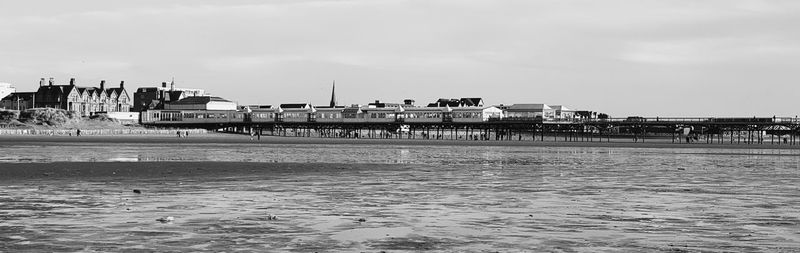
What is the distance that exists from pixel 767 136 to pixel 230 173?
183 metres

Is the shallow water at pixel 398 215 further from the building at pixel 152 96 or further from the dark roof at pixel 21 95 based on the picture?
the building at pixel 152 96

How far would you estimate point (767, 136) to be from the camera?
7702 inches

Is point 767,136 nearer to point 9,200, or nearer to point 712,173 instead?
point 712,173

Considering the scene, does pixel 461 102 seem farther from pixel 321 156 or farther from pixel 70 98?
pixel 321 156

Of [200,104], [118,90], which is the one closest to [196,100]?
[200,104]

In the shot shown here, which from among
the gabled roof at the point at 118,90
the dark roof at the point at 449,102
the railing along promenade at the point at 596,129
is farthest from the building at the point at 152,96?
the dark roof at the point at 449,102

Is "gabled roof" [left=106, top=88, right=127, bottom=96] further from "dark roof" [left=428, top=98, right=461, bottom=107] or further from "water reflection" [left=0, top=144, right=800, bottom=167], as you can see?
"water reflection" [left=0, top=144, right=800, bottom=167]

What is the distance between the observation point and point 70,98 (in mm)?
168750

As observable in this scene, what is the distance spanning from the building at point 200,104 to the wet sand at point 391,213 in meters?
153

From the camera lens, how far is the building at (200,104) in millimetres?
180875

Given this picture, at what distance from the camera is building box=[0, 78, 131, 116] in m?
169

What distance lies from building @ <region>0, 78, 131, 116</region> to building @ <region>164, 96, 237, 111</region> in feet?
38.7

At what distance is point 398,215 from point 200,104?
16831cm

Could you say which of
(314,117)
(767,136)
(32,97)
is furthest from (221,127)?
(767,136)
